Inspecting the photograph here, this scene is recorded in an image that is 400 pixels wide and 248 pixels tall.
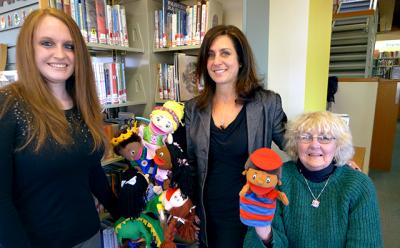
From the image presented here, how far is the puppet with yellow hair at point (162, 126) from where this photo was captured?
54.2 inches

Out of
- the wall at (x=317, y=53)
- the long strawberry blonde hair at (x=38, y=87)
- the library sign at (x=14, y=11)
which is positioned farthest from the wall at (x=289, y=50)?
the library sign at (x=14, y=11)

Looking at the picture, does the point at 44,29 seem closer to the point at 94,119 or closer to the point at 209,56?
the point at 94,119

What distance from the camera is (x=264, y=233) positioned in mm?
1058

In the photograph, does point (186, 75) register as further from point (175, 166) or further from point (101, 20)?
point (175, 166)

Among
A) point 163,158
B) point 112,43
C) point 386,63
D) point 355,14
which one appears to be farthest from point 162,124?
point 386,63

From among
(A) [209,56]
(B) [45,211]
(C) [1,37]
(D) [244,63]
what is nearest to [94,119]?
(B) [45,211]

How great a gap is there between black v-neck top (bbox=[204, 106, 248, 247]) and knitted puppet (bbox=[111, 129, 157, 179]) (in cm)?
40

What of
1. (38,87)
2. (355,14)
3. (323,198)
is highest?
(355,14)

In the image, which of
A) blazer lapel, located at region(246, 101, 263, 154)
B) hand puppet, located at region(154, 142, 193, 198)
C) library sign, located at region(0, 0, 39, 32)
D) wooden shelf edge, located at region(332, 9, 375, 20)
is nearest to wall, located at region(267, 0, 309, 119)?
blazer lapel, located at region(246, 101, 263, 154)

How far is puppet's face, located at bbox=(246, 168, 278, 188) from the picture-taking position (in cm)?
92

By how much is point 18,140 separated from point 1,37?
43.9 inches

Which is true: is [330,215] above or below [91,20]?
below

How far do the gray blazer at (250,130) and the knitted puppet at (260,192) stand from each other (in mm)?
→ 256

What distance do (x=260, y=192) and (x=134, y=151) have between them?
0.78 metres
